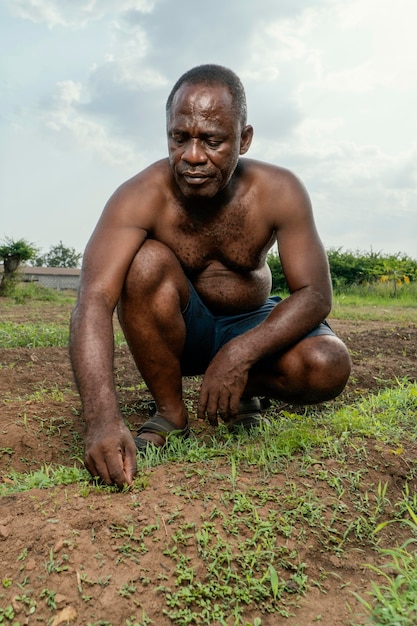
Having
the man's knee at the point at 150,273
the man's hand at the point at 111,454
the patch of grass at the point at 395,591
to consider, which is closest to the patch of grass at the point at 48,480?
the man's hand at the point at 111,454

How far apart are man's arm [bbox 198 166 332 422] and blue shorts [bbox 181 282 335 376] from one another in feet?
0.80

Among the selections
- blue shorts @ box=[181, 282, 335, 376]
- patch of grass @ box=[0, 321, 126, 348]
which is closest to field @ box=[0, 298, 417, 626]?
blue shorts @ box=[181, 282, 335, 376]

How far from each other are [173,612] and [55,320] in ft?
22.8

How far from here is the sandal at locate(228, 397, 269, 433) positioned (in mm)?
3129

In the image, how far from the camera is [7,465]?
2965mm

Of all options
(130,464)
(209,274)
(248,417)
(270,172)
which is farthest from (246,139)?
(130,464)

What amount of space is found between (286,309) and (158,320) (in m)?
0.56

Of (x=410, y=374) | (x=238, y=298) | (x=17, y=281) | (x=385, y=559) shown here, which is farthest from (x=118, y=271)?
(x=17, y=281)

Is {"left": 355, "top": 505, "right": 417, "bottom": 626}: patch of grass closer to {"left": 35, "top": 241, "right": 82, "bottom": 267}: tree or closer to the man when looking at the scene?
the man

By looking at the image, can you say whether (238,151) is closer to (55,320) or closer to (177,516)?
(177,516)

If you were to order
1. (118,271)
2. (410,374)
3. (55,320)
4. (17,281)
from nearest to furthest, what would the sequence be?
1. (118,271)
2. (410,374)
3. (55,320)
4. (17,281)

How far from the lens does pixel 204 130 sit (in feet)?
8.47

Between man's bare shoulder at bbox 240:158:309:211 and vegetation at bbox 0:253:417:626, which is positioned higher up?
man's bare shoulder at bbox 240:158:309:211

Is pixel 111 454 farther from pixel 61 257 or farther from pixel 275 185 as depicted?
pixel 61 257
